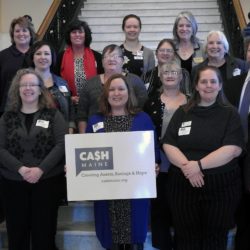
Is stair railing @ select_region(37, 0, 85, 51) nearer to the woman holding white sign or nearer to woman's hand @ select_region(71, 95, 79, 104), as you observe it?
woman's hand @ select_region(71, 95, 79, 104)

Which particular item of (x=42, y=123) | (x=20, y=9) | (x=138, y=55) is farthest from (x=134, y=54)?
(x=20, y=9)

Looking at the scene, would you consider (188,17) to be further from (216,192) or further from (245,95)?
(216,192)

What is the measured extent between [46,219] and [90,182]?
445 millimetres

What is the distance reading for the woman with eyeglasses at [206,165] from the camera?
279 centimetres

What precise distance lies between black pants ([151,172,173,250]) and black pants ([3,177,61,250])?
73 centimetres

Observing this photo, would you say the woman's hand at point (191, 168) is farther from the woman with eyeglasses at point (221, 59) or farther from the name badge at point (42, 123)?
the woman with eyeglasses at point (221, 59)

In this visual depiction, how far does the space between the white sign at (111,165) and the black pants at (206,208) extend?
0.19 metres

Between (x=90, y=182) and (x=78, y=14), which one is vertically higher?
(x=78, y=14)

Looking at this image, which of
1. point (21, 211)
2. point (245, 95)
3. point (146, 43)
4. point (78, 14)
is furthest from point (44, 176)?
point (78, 14)

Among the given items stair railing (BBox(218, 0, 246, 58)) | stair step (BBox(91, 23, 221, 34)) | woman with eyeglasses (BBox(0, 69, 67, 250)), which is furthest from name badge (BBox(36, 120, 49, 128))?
stair step (BBox(91, 23, 221, 34))

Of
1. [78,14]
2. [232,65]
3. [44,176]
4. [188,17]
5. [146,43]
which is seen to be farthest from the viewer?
[78,14]

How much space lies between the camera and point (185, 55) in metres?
4.04

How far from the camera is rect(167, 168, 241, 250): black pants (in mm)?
2803

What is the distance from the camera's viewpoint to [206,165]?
276cm
